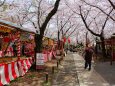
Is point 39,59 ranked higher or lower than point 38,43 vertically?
lower

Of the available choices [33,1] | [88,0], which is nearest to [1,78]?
[88,0]

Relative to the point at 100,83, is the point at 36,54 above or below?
above

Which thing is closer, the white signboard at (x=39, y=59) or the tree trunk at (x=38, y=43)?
the white signboard at (x=39, y=59)

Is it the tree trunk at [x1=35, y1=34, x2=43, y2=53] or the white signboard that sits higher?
the tree trunk at [x1=35, y1=34, x2=43, y2=53]

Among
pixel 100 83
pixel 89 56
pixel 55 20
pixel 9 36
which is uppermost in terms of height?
pixel 55 20

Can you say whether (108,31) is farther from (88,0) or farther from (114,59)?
(114,59)

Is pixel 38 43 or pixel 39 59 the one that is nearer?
pixel 39 59

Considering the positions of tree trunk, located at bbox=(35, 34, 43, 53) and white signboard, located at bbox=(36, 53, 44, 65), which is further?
tree trunk, located at bbox=(35, 34, 43, 53)

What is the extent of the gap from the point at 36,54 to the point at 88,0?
1780cm

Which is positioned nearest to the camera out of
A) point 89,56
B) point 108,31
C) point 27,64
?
point 27,64

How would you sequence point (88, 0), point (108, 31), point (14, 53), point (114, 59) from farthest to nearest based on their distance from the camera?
point (108, 31) < point (88, 0) < point (114, 59) < point (14, 53)

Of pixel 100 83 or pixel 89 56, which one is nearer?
pixel 100 83

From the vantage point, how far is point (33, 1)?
38969 millimetres

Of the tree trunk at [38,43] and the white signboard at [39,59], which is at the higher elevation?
the tree trunk at [38,43]
